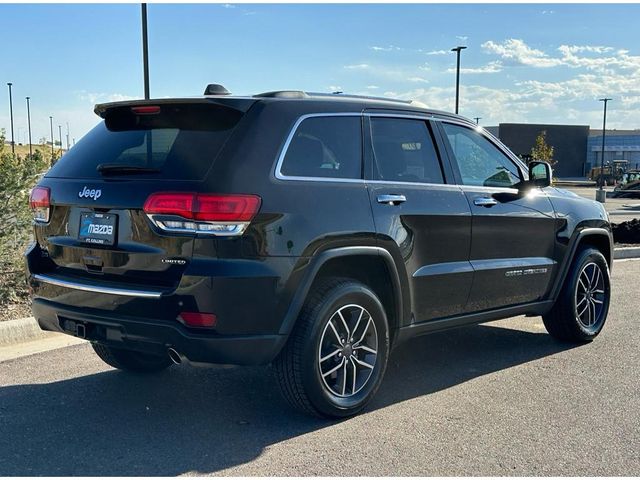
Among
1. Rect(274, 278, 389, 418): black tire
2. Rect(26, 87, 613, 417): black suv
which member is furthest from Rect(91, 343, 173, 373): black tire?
Rect(274, 278, 389, 418): black tire

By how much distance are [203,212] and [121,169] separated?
70 centimetres

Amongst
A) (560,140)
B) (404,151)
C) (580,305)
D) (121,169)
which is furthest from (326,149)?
(560,140)

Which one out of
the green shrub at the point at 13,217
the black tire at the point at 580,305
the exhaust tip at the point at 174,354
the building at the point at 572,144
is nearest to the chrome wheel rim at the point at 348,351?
the exhaust tip at the point at 174,354

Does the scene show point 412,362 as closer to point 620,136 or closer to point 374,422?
point 374,422

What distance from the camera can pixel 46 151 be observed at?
10266 mm

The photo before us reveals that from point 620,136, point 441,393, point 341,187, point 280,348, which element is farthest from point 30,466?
point 620,136

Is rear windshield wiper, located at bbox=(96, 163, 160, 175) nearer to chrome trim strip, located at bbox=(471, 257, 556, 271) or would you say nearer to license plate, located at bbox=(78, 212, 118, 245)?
license plate, located at bbox=(78, 212, 118, 245)

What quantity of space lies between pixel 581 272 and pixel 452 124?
1999mm

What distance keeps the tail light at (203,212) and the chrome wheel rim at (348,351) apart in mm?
894

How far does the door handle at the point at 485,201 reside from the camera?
203 inches

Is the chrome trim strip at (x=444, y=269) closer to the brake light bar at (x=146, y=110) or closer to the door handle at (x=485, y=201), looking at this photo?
the door handle at (x=485, y=201)

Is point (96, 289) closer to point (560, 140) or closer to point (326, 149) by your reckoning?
point (326, 149)

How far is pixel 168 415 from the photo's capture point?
436 centimetres

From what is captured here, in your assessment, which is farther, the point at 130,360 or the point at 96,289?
the point at 130,360
